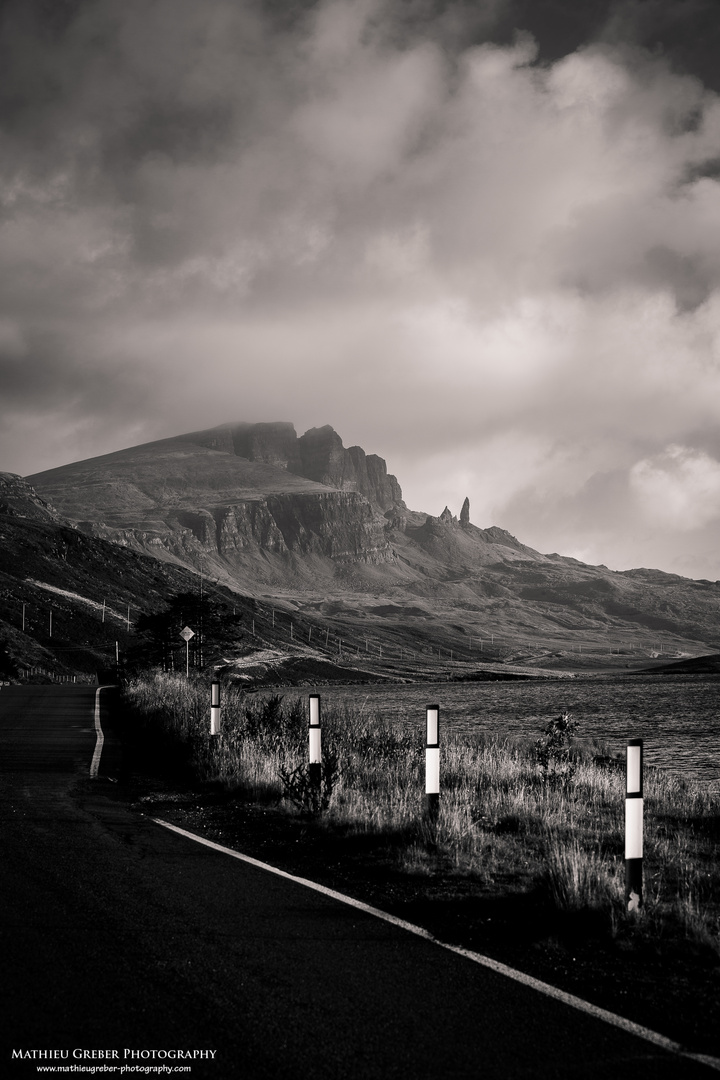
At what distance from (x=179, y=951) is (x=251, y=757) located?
8.59 metres

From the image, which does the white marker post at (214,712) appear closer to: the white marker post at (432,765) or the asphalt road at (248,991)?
the white marker post at (432,765)

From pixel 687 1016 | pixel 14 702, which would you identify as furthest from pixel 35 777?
pixel 14 702

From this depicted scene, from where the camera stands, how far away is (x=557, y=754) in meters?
19.6

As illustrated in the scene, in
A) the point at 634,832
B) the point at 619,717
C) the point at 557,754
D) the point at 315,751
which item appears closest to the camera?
the point at 634,832

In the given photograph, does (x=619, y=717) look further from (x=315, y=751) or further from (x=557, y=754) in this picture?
(x=315, y=751)

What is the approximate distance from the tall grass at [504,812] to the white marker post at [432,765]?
163 millimetres

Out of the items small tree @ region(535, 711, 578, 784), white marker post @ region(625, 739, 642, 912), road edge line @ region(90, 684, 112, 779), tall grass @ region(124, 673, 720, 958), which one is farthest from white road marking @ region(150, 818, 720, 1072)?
small tree @ region(535, 711, 578, 784)

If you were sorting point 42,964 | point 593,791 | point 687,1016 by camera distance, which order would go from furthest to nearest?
point 593,791, point 42,964, point 687,1016

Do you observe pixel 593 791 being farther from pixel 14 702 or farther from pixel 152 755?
pixel 14 702

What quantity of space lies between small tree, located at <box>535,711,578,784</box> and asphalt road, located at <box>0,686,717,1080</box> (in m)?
9.96

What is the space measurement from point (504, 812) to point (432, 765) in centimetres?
246

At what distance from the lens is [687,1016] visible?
5.19m

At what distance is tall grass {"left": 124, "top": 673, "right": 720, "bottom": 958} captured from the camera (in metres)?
7.83

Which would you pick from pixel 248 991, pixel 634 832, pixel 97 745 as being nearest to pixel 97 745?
pixel 97 745
